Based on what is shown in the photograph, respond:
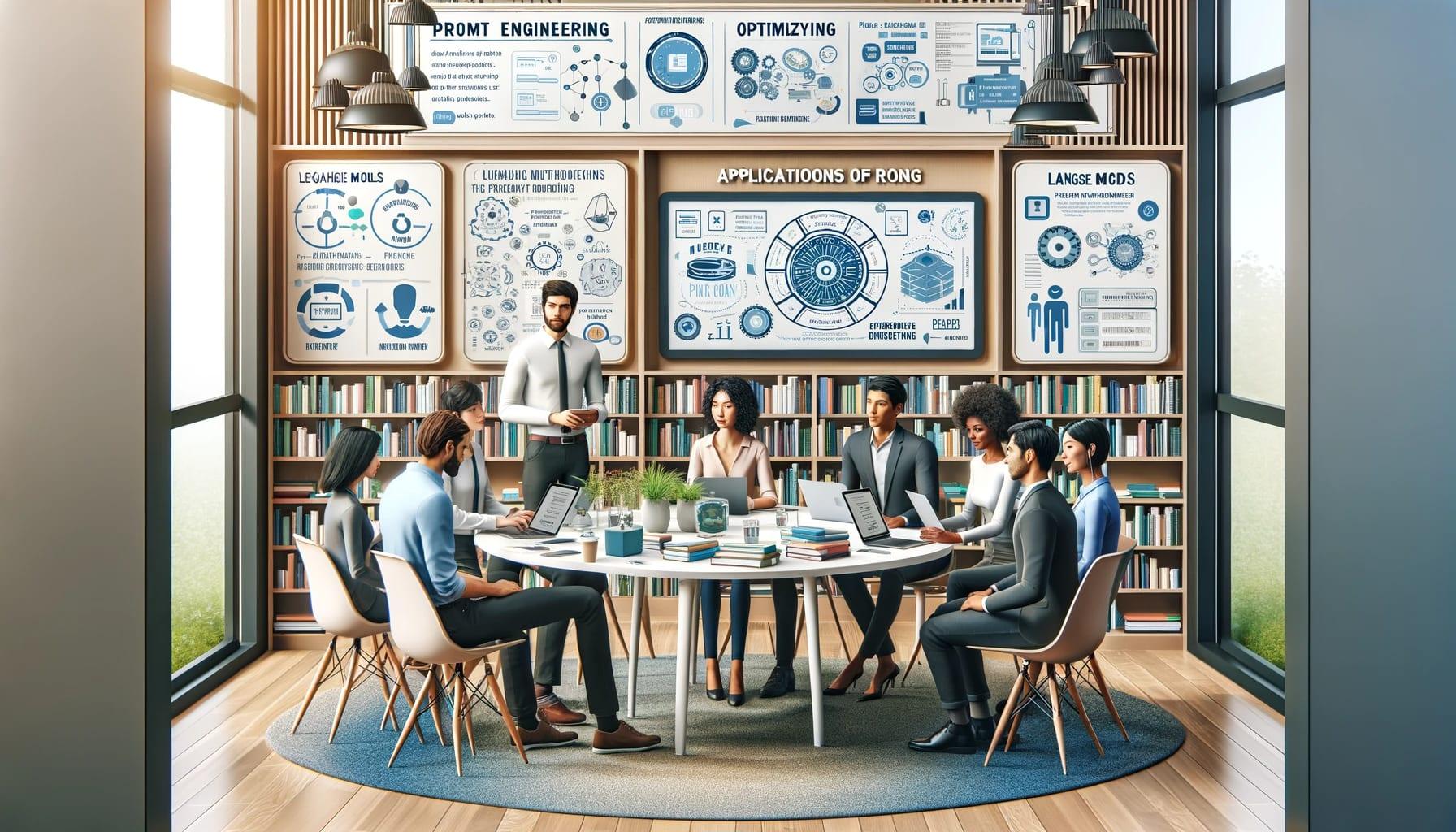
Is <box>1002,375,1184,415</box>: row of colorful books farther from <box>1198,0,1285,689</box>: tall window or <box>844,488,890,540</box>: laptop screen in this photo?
<box>844,488,890,540</box>: laptop screen

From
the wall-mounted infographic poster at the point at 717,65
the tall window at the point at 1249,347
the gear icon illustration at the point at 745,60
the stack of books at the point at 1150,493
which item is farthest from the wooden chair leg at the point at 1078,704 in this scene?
the gear icon illustration at the point at 745,60

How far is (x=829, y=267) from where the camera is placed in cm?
814

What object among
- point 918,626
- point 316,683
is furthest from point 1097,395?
point 316,683

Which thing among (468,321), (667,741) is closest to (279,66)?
(468,321)

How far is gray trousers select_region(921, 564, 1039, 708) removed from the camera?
5.48 meters

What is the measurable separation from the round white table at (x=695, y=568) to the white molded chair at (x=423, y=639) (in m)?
0.47

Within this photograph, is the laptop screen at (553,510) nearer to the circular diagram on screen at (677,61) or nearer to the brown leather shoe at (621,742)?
the brown leather shoe at (621,742)

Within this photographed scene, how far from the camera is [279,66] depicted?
7.88 m

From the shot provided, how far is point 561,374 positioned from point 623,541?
1724 mm

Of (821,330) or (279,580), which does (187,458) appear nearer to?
(279,580)

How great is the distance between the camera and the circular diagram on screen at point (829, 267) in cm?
813

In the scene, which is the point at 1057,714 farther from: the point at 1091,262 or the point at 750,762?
the point at 1091,262

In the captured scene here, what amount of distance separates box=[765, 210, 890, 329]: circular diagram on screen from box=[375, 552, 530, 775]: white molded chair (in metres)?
3.36
